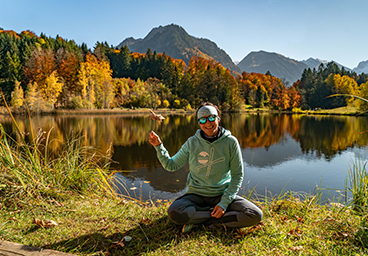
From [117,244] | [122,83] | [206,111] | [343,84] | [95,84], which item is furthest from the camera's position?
[122,83]

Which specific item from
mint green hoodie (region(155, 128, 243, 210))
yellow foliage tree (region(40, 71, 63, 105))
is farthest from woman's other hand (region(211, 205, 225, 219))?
yellow foliage tree (region(40, 71, 63, 105))

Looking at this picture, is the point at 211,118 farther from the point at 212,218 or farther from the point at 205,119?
the point at 212,218

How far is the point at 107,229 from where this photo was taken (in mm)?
2266

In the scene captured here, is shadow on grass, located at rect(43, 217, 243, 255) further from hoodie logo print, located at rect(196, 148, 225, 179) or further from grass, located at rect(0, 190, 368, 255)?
hoodie logo print, located at rect(196, 148, 225, 179)

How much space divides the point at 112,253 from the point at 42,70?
149 ft

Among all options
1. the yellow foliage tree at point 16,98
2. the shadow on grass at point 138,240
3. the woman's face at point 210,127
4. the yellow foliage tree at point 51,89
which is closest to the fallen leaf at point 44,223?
the shadow on grass at point 138,240

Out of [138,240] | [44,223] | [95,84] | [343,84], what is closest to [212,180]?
[138,240]

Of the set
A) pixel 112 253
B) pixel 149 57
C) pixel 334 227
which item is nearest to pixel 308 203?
pixel 334 227

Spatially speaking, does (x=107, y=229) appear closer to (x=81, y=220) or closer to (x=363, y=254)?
(x=81, y=220)

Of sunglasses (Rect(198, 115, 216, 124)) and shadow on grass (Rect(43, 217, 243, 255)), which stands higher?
sunglasses (Rect(198, 115, 216, 124))

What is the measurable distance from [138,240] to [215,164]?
1.07 m

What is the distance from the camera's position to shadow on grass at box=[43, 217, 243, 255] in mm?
1935

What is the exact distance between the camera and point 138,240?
2102mm

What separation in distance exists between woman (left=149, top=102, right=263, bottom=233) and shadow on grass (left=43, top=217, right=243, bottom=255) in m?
0.10
